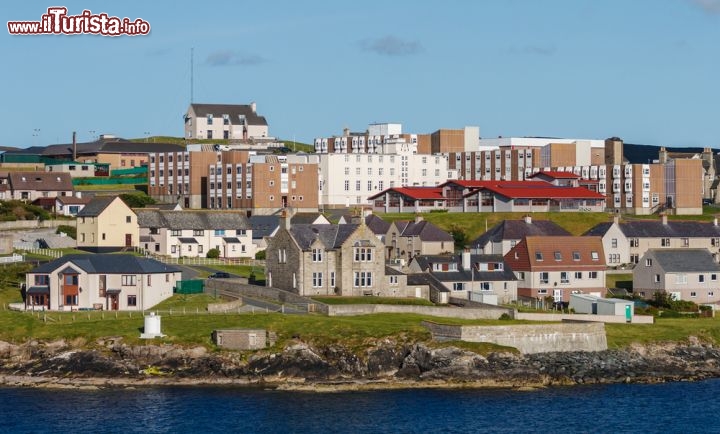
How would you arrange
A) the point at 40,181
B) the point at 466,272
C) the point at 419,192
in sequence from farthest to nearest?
the point at 419,192, the point at 40,181, the point at 466,272

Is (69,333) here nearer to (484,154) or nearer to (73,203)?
(73,203)

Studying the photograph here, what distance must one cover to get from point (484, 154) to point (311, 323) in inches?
4214

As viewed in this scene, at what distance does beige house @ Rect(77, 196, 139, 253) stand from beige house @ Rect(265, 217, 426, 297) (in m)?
29.2

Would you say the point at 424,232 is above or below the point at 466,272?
above

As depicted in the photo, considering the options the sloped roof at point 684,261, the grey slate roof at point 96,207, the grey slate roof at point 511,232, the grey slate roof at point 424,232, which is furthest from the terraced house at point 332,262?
the grey slate roof at point 96,207

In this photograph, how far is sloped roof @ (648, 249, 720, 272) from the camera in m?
110

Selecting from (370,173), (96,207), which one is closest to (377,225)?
(96,207)

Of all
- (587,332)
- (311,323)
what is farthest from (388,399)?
(587,332)

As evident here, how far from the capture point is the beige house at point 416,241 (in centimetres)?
12431

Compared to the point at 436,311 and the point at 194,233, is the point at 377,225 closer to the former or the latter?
the point at 194,233

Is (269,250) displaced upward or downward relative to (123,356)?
upward

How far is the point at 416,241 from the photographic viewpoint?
125m

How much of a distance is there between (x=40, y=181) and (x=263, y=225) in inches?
1459

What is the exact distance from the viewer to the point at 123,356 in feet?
272
